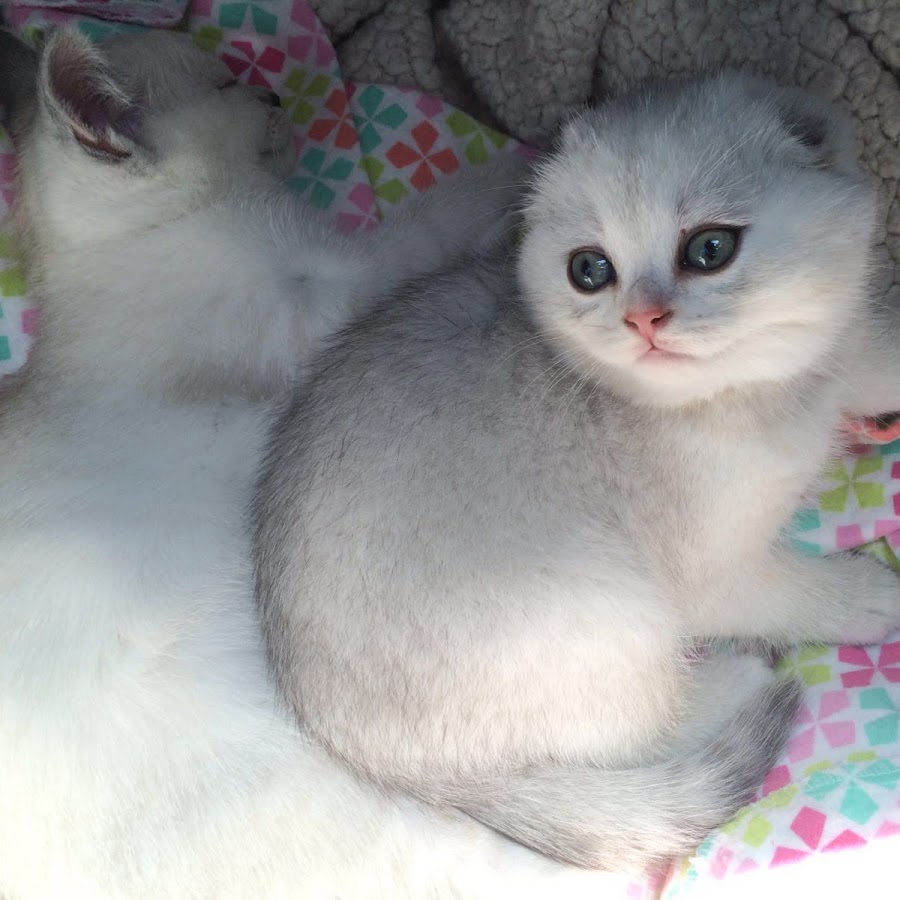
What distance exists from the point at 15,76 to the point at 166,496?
1.05 metres

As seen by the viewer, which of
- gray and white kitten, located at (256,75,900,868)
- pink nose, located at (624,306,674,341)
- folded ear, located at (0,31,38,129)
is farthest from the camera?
folded ear, located at (0,31,38,129)

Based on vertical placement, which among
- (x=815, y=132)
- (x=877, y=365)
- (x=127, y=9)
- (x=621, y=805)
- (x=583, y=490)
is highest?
(x=815, y=132)

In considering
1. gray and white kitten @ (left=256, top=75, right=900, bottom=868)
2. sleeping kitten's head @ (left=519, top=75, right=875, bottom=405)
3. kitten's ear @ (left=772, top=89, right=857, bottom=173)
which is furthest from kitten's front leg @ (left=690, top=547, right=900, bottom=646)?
kitten's ear @ (left=772, top=89, right=857, bottom=173)

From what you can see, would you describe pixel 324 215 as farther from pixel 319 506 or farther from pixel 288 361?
pixel 319 506

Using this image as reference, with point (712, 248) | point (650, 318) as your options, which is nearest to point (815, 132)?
point (712, 248)

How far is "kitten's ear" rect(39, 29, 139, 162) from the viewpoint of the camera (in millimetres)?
1881

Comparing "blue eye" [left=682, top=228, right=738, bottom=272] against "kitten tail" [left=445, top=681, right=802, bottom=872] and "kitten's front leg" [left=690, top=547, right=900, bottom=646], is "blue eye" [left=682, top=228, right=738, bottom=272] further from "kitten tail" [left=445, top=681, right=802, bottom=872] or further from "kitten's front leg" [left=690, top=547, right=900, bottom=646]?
"kitten tail" [left=445, top=681, right=802, bottom=872]

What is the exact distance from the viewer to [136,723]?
1.80 meters

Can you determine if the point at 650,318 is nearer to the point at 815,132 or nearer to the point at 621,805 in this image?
the point at 815,132

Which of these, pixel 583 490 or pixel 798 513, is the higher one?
pixel 583 490

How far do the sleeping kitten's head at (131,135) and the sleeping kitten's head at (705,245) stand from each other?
86 cm

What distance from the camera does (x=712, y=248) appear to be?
4.98 ft

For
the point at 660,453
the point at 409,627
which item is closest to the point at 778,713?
the point at 660,453

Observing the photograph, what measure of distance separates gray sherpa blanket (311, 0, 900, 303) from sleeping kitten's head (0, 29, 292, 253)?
0.36 meters
